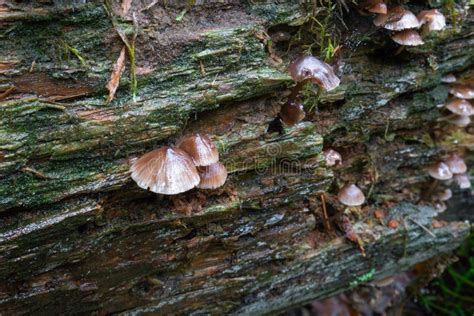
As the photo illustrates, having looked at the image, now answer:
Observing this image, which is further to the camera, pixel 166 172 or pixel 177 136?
pixel 177 136

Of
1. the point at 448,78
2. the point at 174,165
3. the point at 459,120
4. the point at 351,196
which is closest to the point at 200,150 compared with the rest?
the point at 174,165

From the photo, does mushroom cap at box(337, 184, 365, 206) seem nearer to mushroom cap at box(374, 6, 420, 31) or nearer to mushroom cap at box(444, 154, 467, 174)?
mushroom cap at box(444, 154, 467, 174)

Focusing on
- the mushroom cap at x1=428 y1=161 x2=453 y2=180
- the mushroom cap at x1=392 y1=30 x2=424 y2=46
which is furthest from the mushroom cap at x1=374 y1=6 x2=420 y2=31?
the mushroom cap at x1=428 y1=161 x2=453 y2=180

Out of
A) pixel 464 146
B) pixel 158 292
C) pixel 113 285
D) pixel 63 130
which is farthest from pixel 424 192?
pixel 63 130

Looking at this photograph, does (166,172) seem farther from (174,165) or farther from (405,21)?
(405,21)

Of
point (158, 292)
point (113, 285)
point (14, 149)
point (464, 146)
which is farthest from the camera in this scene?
point (464, 146)

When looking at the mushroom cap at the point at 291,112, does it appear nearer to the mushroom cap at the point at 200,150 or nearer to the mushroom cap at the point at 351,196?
the mushroom cap at the point at 200,150

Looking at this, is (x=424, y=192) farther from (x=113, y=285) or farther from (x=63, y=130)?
(x=63, y=130)
